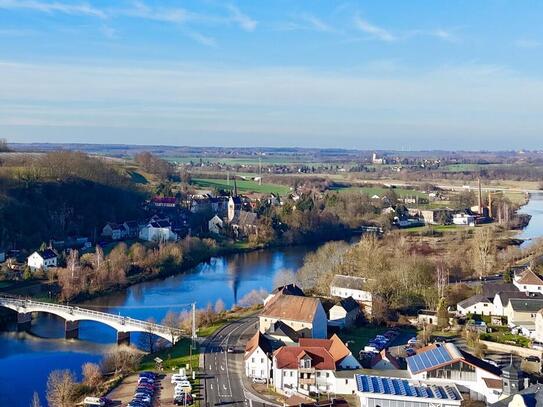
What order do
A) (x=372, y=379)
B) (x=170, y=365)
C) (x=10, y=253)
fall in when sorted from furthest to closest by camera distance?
(x=10, y=253) < (x=170, y=365) < (x=372, y=379)

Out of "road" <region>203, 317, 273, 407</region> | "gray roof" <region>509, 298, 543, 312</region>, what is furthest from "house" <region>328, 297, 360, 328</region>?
"gray roof" <region>509, 298, 543, 312</region>

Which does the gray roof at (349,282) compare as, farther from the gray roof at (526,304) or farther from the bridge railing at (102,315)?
the bridge railing at (102,315)

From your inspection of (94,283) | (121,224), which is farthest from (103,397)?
(121,224)

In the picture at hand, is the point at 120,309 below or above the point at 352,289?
below

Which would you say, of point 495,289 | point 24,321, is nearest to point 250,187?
point 24,321

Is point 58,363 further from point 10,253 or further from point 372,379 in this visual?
point 10,253

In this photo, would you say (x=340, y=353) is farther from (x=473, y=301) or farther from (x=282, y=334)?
(x=473, y=301)
